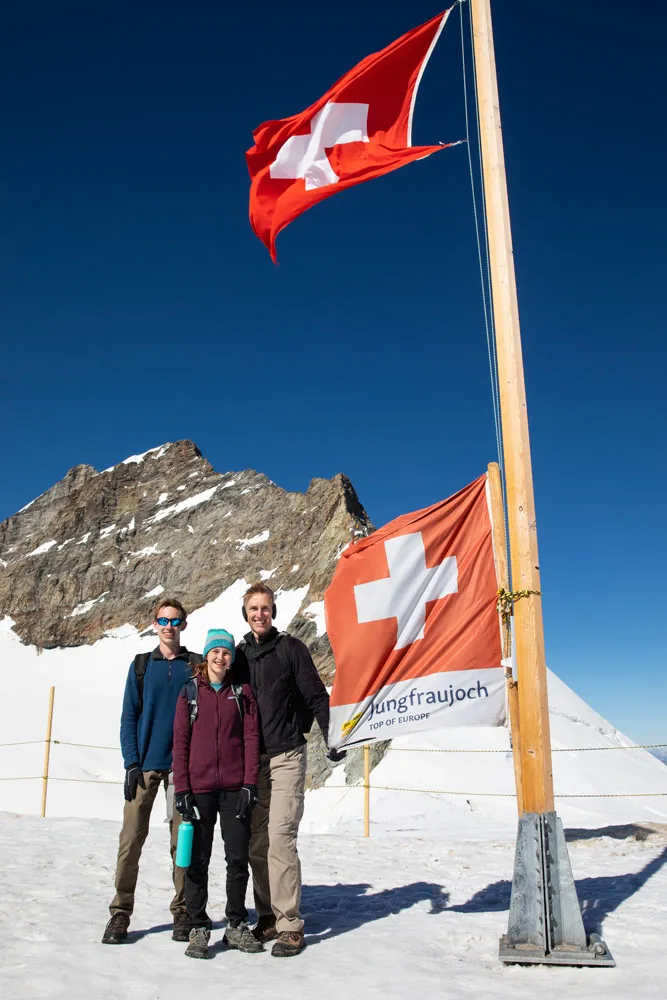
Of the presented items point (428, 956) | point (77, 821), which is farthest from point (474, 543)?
point (77, 821)

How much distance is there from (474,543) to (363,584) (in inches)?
37.1

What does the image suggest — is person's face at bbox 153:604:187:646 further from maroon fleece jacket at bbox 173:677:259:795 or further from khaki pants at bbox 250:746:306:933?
khaki pants at bbox 250:746:306:933

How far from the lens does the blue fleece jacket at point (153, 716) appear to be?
5.16 m

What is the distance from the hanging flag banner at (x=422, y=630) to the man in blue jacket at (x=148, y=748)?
1.21 m

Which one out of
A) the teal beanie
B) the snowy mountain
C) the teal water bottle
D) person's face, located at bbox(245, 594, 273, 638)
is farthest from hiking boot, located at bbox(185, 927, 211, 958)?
the snowy mountain

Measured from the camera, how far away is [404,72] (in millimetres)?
6387

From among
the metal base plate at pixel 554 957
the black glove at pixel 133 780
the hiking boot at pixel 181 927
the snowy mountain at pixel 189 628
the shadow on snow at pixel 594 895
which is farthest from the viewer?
the snowy mountain at pixel 189 628

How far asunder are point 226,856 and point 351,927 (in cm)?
118

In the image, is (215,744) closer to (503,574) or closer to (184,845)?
(184,845)

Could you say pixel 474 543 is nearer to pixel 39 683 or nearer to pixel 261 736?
pixel 261 736

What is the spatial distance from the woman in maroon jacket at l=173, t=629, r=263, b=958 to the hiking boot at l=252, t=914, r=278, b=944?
22 cm

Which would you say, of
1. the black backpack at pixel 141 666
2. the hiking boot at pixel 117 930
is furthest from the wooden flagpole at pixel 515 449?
the hiking boot at pixel 117 930

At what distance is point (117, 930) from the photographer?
471cm

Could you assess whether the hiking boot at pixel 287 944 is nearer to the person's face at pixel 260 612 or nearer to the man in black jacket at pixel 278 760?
the man in black jacket at pixel 278 760
